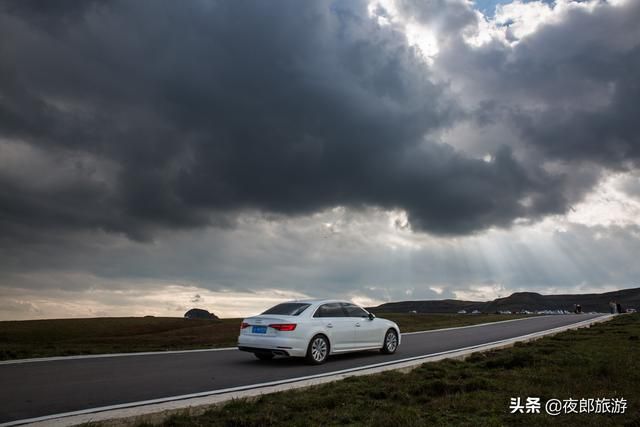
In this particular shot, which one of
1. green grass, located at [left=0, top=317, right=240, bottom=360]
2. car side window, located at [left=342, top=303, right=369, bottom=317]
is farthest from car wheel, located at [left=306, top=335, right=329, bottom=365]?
green grass, located at [left=0, top=317, right=240, bottom=360]

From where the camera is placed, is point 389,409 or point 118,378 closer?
point 389,409

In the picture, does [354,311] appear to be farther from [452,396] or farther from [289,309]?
[452,396]

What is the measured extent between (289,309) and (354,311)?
6.63ft

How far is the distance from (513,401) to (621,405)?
1499 mm

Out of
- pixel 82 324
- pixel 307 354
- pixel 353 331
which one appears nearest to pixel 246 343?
pixel 307 354

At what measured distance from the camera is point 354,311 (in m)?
14.6

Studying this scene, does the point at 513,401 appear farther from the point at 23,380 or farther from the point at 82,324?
Result: the point at 82,324

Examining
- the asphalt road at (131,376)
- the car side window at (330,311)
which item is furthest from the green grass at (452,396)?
the car side window at (330,311)

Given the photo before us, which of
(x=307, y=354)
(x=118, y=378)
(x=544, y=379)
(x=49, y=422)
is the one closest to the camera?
(x=49, y=422)

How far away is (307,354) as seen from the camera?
12781mm

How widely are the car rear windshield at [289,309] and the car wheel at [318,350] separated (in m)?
0.80

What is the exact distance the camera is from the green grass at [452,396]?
21.5 ft

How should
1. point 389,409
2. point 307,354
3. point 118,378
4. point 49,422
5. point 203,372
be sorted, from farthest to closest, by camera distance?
point 307,354, point 203,372, point 118,378, point 389,409, point 49,422

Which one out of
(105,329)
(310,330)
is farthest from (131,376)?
(105,329)
